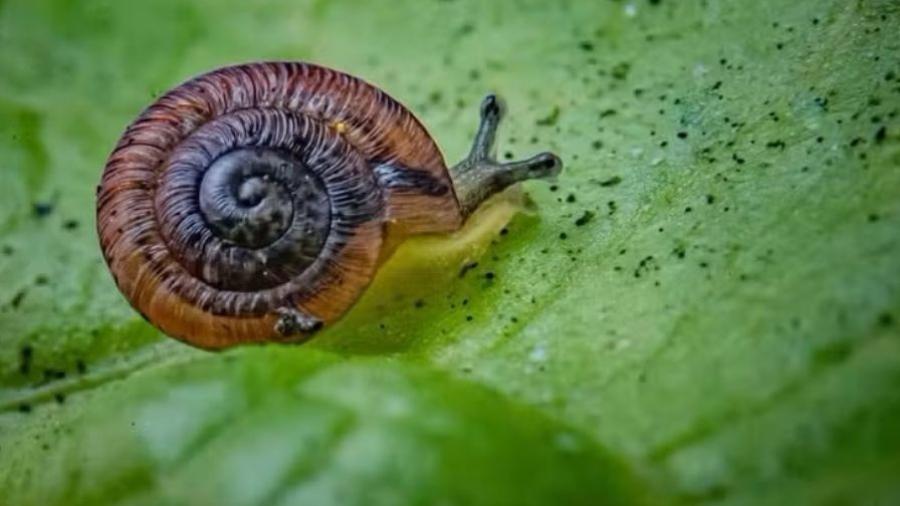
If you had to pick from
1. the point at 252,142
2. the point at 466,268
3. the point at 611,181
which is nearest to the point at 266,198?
the point at 252,142

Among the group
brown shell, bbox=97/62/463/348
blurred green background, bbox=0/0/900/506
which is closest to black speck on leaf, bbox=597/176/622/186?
blurred green background, bbox=0/0/900/506

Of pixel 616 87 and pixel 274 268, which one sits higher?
pixel 616 87

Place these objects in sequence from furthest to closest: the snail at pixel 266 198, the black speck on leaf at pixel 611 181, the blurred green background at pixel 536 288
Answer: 1. the black speck on leaf at pixel 611 181
2. the snail at pixel 266 198
3. the blurred green background at pixel 536 288

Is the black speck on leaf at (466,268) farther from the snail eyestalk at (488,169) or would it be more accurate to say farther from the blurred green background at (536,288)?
the snail eyestalk at (488,169)

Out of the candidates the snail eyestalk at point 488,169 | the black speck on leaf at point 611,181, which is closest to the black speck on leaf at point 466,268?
the snail eyestalk at point 488,169

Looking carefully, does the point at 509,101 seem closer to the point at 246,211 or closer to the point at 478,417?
the point at 246,211

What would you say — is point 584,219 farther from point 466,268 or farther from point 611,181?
point 466,268

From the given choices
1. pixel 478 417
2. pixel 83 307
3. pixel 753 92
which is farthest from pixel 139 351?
pixel 753 92

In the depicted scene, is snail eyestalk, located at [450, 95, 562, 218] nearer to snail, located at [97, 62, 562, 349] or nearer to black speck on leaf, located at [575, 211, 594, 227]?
snail, located at [97, 62, 562, 349]
